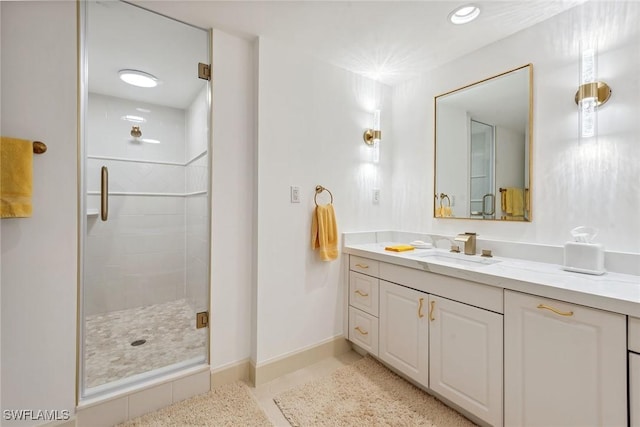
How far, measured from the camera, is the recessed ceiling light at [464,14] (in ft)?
5.04

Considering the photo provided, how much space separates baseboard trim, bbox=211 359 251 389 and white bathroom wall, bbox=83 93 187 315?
622 millimetres

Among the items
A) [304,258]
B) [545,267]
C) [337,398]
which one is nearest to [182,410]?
[337,398]

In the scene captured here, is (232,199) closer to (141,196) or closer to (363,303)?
(141,196)

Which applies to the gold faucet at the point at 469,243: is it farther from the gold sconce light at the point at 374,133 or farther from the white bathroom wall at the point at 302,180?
the gold sconce light at the point at 374,133

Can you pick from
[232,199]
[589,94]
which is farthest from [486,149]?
[232,199]

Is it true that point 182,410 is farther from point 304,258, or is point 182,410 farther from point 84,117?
point 84,117

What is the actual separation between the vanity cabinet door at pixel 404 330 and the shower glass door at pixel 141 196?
3.86 ft

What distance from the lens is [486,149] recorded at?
188cm

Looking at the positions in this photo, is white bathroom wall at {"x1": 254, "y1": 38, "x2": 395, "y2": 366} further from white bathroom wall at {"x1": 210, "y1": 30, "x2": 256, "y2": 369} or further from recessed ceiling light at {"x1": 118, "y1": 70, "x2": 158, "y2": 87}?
recessed ceiling light at {"x1": 118, "y1": 70, "x2": 158, "y2": 87}

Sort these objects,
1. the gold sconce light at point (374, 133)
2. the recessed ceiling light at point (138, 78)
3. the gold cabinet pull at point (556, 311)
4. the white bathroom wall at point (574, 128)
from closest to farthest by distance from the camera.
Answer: the gold cabinet pull at point (556, 311) → the white bathroom wall at point (574, 128) → the recessed ceiling light at point (138, 78) → the gold sconce light at point (374, 133)

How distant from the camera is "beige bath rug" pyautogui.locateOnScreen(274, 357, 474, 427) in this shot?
147 centimetres

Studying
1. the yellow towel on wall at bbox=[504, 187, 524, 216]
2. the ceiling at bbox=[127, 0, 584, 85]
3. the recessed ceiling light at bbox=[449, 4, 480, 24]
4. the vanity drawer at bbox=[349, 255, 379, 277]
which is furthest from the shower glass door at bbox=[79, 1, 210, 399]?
the yellow towel on wall at bbox=[504, 187, 524, 216]

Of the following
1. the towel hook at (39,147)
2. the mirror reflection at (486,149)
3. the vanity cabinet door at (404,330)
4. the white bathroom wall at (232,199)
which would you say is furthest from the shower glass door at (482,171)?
the towel hook at (39,147)

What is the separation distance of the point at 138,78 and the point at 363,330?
231 centimetres
